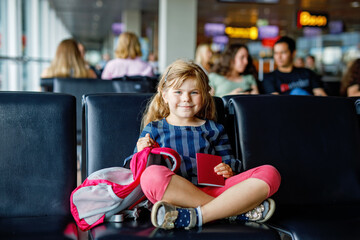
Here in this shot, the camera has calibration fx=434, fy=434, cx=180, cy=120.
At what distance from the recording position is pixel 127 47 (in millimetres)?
4617

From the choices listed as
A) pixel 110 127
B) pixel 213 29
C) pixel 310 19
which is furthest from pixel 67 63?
pixel 213 29

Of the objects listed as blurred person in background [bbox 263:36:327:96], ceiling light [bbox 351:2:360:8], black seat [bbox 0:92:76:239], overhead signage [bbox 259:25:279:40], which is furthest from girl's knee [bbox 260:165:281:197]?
overhead signage [bbox 259:25:279:40]

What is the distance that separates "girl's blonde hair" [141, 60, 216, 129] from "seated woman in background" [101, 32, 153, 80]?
2598mm

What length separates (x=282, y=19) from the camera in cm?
1622

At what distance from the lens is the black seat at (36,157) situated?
180 cm

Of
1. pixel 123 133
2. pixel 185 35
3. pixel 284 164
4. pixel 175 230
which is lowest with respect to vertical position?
pixel 175 230

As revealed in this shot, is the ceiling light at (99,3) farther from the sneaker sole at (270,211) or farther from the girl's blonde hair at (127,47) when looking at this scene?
the sneaker sole at (270,211)

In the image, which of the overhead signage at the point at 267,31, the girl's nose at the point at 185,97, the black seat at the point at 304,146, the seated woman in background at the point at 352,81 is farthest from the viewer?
the overhead signage at the point at 267,31

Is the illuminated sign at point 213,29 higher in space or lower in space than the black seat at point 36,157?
higher

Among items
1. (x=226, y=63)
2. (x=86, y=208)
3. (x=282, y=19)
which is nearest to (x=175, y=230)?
(x=86, y=208)

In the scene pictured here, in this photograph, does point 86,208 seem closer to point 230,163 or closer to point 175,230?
point 175,230

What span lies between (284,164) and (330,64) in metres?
19.0

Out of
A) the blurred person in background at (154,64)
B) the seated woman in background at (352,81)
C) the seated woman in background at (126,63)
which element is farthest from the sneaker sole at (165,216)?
the blurred person in background at (154,64)

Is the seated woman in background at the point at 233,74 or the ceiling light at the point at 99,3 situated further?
the ceiling light at the point at 99,3
